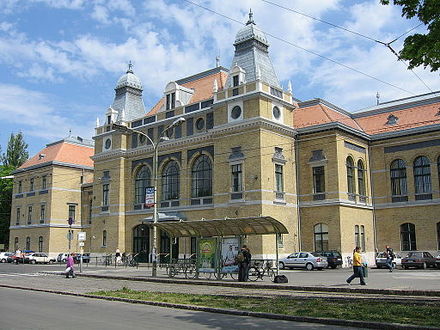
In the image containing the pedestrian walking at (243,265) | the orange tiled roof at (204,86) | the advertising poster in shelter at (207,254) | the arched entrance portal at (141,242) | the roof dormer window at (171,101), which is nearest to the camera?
the pedestrian walking at (243,265)

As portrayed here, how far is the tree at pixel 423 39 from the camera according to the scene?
42.4ft

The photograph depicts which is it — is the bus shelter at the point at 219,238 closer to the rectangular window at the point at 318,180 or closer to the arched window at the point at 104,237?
the rectangular window at the point at 318,180

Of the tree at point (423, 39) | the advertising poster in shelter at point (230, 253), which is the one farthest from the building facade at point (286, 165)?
the tree at point (423, 39)

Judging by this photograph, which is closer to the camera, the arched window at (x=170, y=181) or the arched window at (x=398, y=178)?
the arched window at (x=398, y=178)

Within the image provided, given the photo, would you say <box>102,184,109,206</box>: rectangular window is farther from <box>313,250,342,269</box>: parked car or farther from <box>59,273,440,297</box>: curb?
<box>313,250,342,269</box>: parked car

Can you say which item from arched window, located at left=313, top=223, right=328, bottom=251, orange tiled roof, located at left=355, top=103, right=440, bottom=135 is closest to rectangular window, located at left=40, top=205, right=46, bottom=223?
arched window, located at left=313, top=223, right=328, bottom=251

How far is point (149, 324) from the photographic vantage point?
11281 mm

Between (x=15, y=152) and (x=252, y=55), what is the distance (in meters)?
54.5

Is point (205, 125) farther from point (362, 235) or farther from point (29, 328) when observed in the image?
point (29, 328)

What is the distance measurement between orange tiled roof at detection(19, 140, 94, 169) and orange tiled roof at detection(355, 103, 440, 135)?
3717 cm

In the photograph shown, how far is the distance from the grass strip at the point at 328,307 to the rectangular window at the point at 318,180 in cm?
2489

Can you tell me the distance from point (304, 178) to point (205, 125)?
9862 mm

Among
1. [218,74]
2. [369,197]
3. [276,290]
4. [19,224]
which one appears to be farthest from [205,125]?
[19,224]

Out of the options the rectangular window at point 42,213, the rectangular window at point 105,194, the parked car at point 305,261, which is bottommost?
the parked car at point 305,261
